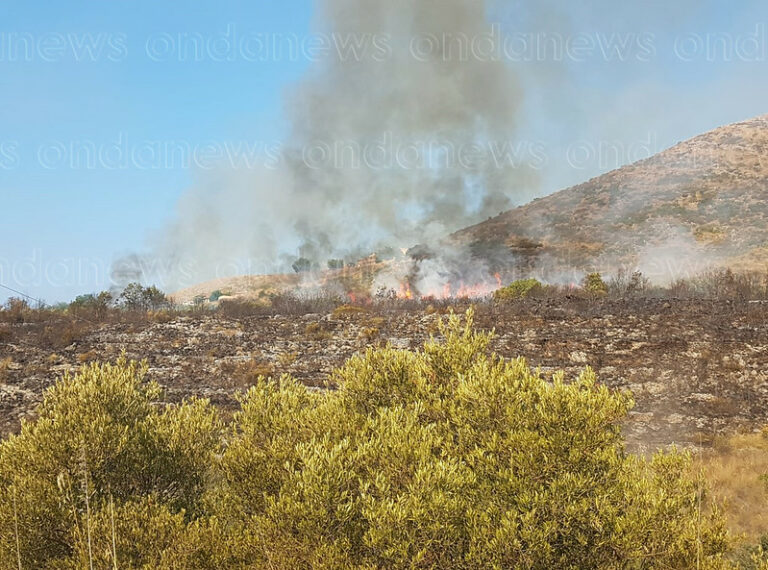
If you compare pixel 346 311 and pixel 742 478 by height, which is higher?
pixel 346 311

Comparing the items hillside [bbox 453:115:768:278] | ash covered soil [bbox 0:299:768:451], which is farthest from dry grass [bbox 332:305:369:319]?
hillside [bbox 453:115:768:278]

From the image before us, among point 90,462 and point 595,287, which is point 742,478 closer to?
point 90,462

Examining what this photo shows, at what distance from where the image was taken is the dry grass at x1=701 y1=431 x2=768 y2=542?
18094 mm

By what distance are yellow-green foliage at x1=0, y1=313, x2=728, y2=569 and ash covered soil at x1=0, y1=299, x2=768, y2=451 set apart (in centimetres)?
1591

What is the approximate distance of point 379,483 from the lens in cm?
985

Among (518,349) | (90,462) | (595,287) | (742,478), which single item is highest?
(595,287)

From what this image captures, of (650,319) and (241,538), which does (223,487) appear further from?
(650,319)

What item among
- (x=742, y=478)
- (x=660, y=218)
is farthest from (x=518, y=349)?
(x=660, y=218)

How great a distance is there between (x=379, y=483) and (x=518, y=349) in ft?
98.6

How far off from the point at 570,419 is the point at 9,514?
10.7m

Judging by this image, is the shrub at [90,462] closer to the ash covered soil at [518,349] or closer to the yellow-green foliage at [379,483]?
the yellow-green foliage at [379,483]

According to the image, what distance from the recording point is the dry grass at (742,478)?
18.1 m

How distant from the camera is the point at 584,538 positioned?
9.95 m

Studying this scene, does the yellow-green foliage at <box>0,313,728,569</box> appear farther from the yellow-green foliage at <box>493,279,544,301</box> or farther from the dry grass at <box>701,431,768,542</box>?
the yellow-green foliage at <box>493,279,544,301</box>
